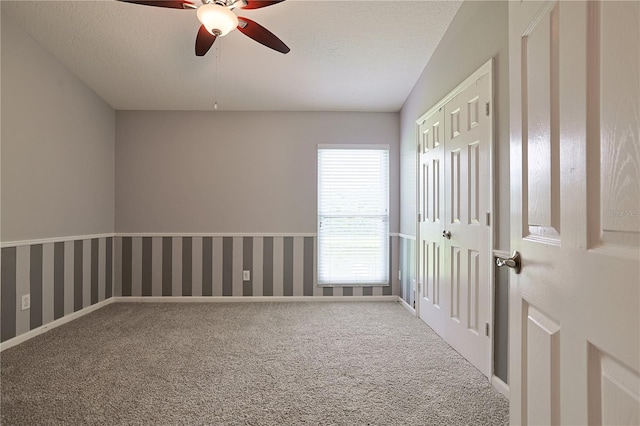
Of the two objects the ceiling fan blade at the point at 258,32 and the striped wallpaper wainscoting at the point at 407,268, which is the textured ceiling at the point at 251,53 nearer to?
the ceiling fan blade at the point at 258,32

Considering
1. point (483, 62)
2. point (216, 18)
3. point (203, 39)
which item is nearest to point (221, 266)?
point (203, 39)

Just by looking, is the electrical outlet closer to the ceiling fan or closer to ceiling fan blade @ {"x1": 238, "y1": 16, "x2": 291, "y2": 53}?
the ceiling fan

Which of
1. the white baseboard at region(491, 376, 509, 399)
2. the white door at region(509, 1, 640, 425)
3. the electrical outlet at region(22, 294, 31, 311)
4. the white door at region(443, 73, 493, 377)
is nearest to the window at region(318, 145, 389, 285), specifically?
the white door at region(443, 73, 493, 377)

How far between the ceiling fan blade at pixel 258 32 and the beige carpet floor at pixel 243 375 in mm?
2188

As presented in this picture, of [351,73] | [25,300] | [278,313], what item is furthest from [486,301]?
[25,300]

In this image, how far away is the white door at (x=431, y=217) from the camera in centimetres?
289

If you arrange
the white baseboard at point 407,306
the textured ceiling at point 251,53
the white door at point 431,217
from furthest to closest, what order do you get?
the white baseboard at point 407,306 → the white door at point 431,217 → the textured ceiling at point 251,53

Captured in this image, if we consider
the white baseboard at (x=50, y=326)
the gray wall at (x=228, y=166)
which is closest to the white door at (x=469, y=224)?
the gray wall at (x=228, y=166)

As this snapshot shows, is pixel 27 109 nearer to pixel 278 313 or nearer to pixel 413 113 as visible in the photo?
pixel 278 313

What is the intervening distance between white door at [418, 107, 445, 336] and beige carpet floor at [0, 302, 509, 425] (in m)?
0.23

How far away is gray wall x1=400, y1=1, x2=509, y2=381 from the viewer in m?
1.97

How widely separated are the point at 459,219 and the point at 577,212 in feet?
6.31

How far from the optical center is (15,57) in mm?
2643

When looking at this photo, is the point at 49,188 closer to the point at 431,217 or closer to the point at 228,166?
the point at 228,166
